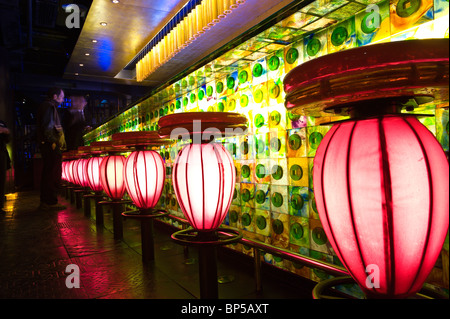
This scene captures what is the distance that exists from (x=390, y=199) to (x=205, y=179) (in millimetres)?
888

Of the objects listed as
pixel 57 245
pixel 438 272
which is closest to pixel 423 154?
pixel 438 272

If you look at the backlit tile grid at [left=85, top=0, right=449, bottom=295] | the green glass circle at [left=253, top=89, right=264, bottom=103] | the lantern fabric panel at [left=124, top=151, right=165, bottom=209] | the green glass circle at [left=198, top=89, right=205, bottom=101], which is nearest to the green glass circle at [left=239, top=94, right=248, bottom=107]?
the backlit tile grid at [left=85, top=0, right=449, bottom=295]

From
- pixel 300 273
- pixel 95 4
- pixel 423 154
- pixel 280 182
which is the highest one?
pixel 95 4

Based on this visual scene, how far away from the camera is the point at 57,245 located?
344 cm

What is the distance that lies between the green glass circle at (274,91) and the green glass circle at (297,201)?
2.41 feet

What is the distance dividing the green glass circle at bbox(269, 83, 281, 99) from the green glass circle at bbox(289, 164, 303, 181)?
54 centimetres

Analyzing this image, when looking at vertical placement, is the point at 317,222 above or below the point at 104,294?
above

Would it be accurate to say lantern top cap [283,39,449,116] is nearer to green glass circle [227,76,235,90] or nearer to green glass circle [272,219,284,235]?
green glass circle [272,219,284,235]

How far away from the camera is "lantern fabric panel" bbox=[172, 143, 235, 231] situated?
1470 millimetres

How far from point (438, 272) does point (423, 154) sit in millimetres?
860

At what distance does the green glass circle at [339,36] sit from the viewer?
1686 mm

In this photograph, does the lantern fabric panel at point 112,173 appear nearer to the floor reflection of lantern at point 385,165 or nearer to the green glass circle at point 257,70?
the green glass circle at point 257,70
